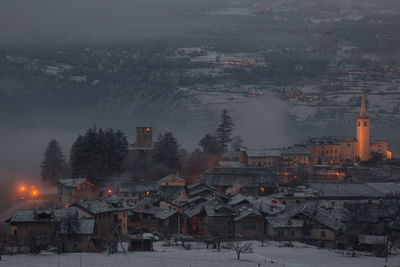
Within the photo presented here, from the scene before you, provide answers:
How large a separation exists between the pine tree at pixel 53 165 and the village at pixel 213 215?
9387 millimetres

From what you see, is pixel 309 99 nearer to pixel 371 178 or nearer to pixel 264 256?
pixel 371 178

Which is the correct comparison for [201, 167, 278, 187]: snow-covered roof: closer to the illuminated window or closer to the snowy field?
the illuminated window

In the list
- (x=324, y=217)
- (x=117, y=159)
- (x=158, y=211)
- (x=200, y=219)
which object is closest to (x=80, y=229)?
(x=158, y=211)

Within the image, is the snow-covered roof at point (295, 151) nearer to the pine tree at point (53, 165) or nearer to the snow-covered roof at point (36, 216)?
the pine tree at point (53, 165)

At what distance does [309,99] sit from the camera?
194125mm

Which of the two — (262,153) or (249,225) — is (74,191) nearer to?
(249,225)

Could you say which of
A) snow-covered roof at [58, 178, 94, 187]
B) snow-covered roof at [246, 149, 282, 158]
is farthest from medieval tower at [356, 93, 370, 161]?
snow-covered roof at [58, 178, 94, 187]

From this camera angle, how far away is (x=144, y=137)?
10425cm

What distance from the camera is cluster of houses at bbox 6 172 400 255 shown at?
41.6 m

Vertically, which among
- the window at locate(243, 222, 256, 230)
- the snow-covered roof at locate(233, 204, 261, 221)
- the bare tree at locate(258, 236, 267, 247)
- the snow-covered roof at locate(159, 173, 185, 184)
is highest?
the snow-covered roof at locate(159, 173, 185, 184)

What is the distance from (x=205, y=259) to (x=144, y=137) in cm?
6807

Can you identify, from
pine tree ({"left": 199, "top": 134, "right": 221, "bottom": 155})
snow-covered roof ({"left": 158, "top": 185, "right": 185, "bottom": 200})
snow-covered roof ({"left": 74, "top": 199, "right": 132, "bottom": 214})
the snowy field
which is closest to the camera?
the snowy field

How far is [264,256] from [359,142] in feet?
280

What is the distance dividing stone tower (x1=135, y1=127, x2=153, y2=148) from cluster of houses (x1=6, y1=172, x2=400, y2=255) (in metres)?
33.3
